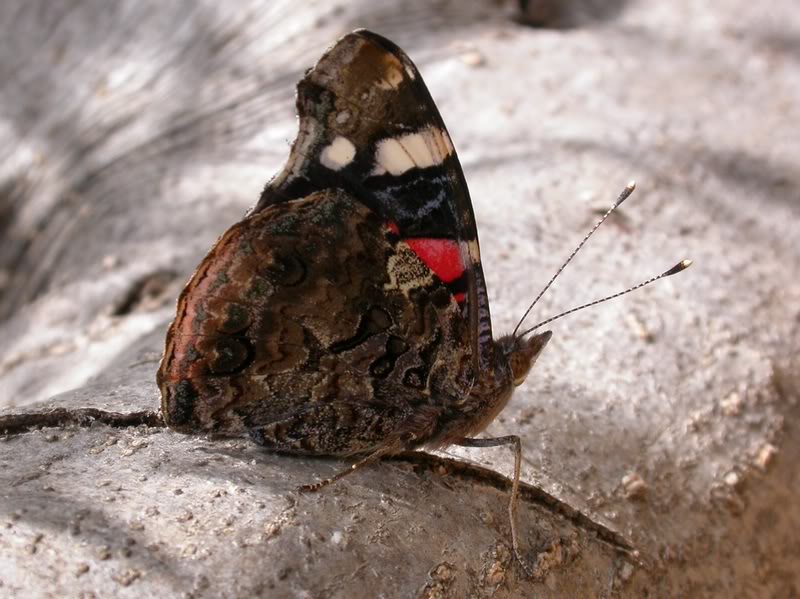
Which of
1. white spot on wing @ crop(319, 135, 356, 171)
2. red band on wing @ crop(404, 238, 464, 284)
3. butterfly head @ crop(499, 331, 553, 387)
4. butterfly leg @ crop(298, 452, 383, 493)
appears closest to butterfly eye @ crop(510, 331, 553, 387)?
butterfly head @ crop(499, 331, 553, 387)

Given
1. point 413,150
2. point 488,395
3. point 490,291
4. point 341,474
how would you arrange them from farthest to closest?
1. point 490,291
2. point 488,395
3. point 413,150
4. point 341,474

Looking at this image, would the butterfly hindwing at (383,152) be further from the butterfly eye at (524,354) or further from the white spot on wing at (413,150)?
the butterfly eye at (524,354)

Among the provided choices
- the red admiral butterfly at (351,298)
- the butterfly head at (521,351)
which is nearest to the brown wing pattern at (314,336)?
the red admiral butterfly at (351,298)

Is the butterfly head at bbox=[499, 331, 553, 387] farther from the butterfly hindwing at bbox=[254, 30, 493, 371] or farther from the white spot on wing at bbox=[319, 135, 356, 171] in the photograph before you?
the white spot on wing at bbox=[319, 135, 356, 171]

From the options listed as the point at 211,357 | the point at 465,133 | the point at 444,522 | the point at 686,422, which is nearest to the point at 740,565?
the point at 686,422

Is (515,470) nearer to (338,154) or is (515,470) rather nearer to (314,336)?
(314,336)

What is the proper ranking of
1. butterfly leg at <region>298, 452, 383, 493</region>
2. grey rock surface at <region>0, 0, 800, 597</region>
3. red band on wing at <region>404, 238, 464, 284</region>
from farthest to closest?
red band on wing at <region>404, 238, 464, 284</region>, butterfly leg at <region>298, 452, 383, 493</region>, grey rock surface at <region>0, 0, 800, 597</region>

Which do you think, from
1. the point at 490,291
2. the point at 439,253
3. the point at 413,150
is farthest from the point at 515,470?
the point at 490,291
